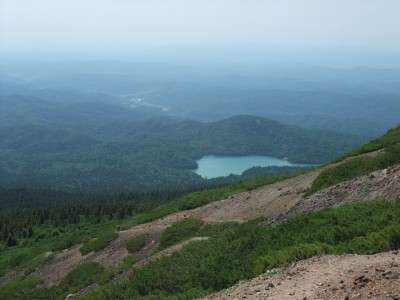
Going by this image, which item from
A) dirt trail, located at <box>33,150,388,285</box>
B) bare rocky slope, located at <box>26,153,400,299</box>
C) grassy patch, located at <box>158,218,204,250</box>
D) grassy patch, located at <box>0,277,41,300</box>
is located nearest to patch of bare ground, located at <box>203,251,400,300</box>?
bare rocky slope, located at <box>26,153,400,299</box>

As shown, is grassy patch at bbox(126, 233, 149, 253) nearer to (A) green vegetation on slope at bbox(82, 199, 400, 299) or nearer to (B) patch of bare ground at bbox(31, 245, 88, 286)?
(B) patch of bare ground at bbox(31, 245, 88, 286)

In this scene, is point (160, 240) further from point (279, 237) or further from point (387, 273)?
point (387, 273)

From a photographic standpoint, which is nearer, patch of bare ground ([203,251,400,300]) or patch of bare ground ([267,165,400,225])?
patch of bare ground ([203,251,400,300])

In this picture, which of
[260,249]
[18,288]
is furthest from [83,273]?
[260,249]

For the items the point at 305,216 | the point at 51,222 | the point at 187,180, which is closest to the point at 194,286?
the point at 305,216

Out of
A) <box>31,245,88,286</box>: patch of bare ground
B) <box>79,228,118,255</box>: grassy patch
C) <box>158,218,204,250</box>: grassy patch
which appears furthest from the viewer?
<box>79,228,118,255</box>: grassy patch

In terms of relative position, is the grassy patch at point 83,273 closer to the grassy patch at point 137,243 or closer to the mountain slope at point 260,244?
the mountain slope at point 260,244
